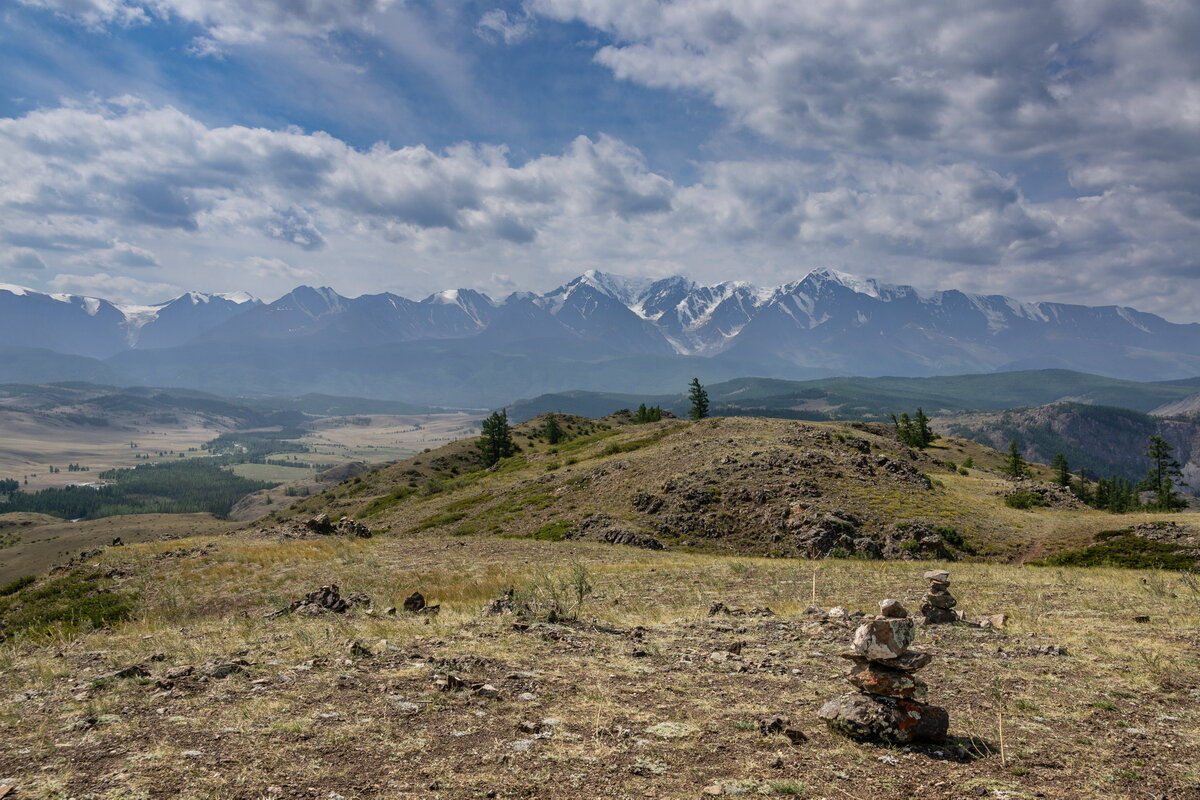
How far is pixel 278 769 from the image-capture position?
7.84m

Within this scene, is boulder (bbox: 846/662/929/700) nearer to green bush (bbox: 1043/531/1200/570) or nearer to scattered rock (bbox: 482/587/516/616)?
scattered rock (bbox: 482/587/516/616)

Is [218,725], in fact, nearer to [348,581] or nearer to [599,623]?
[599,623]

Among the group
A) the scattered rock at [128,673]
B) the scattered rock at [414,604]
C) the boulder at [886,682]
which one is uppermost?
the boulder at [886,682]

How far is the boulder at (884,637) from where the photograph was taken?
9008 mm

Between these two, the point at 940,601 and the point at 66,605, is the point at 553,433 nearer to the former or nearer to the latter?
the point at 66,605

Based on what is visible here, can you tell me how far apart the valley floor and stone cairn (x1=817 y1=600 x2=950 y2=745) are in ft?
1.00

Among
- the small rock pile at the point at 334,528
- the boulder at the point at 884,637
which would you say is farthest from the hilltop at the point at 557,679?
the small rock pile at the point at 334,528

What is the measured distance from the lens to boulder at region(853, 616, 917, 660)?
901cm

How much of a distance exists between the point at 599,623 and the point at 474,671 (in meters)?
5.78

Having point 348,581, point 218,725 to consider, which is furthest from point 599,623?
point 348,581

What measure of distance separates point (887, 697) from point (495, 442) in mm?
103975

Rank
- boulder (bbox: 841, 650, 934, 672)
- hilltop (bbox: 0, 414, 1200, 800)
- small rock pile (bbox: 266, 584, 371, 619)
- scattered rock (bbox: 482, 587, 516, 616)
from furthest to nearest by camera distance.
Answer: small rock pile (bbox: 266, 584, 371, 619) < scattered rock (bbox: 482, 587, 516, 616) < boulder (bbox: 841, 650, 934, 672) < hilltop (bbox: 0, 414, 1200, 800)

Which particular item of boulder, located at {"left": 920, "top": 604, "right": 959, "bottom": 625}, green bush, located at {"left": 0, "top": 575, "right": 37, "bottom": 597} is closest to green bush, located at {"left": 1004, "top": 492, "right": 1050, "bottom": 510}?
boulder, located at {"left": 920, "top": 604, "right": 959, "bottom": 625}

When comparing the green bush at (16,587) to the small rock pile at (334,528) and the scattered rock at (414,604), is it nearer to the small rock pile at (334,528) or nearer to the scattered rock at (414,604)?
the small rock pile at (334,528)
